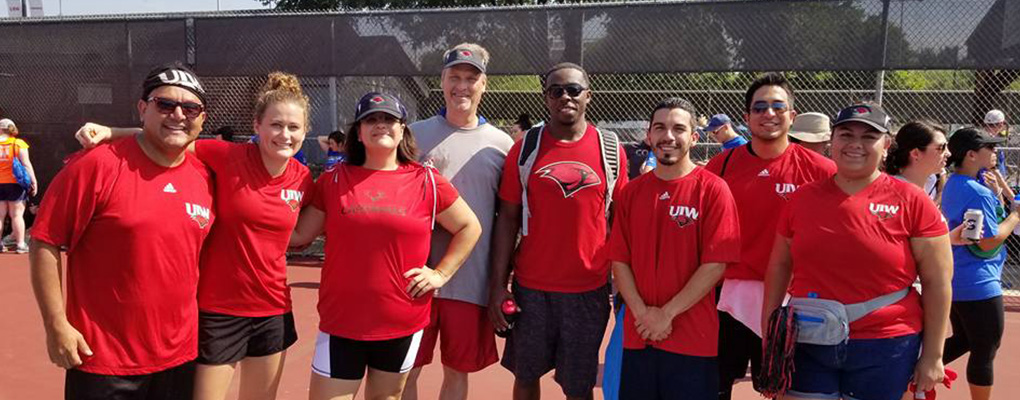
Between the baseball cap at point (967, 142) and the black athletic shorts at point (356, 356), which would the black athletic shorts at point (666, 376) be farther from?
the baseball cap at point (967, 142)

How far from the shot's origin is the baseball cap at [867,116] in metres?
3.05

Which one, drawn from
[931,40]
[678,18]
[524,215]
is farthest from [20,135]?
[931,40]

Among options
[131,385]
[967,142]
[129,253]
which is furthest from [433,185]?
[967,142]

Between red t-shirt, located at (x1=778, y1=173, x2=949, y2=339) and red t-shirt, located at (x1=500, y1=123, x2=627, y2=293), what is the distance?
96 cm

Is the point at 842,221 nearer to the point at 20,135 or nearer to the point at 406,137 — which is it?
the point at 406,137

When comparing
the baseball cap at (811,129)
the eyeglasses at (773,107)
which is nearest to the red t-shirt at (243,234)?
the eyeglasses at (773,107)

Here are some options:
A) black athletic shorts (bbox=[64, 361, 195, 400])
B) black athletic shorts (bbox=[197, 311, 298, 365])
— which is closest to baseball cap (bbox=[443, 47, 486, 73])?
black athletic shorts (bbox=[197, 311, 298, 365])

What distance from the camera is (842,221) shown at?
3018 millimetres

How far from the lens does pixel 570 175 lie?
11.9 feet

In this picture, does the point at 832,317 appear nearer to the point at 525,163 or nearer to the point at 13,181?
the point at 525,163

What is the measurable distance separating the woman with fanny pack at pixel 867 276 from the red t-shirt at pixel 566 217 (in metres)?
0.92

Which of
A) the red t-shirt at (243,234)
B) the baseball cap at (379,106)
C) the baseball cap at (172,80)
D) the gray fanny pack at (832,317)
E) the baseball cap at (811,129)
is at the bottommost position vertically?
the gray fanny pack at (832,317)

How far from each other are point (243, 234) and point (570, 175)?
4.99 feet

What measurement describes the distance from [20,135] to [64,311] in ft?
32.7
